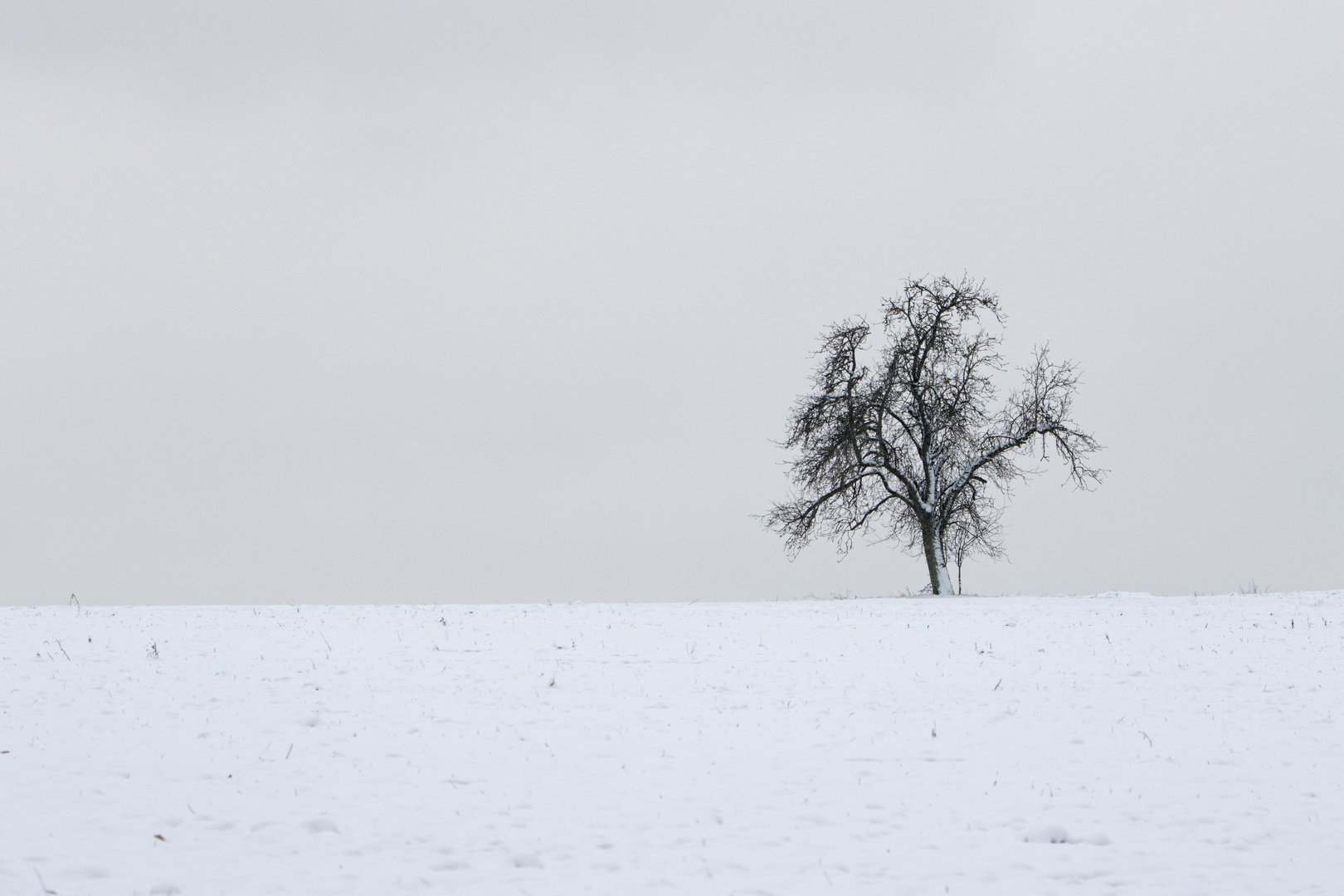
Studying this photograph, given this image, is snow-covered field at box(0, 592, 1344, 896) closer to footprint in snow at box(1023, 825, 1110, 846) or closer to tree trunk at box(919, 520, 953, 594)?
footprint in snow at box(1023, 825, 1110, 846)

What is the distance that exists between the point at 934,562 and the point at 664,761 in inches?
752

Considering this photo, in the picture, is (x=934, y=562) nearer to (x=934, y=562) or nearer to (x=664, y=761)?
(x=934, y=562)

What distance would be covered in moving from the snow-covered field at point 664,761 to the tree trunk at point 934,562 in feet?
32.7

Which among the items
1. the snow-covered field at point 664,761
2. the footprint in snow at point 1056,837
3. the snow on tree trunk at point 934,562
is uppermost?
the snow on tree trunk at point 934,562

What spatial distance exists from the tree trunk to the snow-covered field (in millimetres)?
9978

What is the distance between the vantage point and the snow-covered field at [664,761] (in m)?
7.83

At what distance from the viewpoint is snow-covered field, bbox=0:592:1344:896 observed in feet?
25.7

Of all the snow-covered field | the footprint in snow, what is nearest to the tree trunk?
the snow-covered field

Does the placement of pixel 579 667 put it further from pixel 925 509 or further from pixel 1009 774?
pixel 925 509

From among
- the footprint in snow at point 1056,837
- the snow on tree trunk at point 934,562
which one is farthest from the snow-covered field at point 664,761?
the snow on tree trunk at point 934,562

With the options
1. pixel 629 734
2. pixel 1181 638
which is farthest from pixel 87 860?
pixel 1181 638

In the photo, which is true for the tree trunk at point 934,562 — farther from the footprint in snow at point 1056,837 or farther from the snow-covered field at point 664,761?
the footprint in snow at point 1056,837

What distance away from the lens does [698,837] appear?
850cm

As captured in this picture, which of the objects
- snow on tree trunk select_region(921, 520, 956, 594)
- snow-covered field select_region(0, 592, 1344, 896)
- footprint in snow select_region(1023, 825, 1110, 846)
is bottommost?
footprint in snow select_region(1023, 825, 1110, 846)
